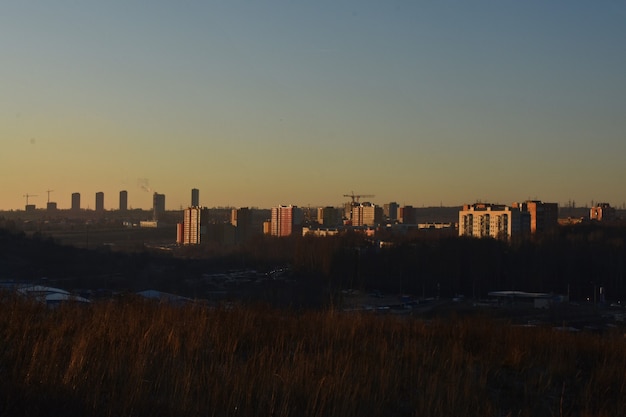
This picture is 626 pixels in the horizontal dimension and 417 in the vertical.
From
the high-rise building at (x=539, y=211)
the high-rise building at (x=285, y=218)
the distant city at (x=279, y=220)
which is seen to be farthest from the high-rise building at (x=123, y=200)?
the high-rise building at (x=539, y=211)

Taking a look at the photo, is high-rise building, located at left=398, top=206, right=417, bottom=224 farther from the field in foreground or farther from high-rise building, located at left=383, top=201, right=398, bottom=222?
the field in foreground

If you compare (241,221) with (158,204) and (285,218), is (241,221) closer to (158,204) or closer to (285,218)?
(285,218)

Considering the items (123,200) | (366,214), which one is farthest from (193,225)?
(366,214)

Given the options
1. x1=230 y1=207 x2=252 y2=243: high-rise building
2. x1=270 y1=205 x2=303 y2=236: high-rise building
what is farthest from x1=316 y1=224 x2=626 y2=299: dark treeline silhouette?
x1=270 y1=205 x2=303 y2=236: high-rise building

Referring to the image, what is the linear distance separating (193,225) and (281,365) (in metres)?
63.1

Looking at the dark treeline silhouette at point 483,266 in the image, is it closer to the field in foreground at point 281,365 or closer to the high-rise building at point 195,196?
the field in foreground at point 281,365

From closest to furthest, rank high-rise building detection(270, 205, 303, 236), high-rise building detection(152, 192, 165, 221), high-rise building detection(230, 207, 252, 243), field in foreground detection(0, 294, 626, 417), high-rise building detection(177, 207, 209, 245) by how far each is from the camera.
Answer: field in foreground detection(0, 294, 626, 417) → high-rise building detection(177, 207, 209, 245) → high-rise building detection(230, 207, 252, 243) → high-rise building detection(270, 205, 303, 236) → high-rise building detection(152, 192, 165, 221)

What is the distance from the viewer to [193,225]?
67875mm

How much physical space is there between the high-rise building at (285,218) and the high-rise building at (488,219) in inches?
676

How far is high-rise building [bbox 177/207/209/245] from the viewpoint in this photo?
6349 centimetres

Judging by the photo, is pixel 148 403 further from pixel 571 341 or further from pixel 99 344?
pixel 571 341

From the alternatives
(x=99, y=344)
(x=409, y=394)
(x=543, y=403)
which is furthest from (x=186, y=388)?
(x=543, y=403)

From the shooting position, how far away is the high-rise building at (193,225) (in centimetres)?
6349

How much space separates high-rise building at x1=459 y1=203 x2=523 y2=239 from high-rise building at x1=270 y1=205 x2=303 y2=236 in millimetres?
17160
